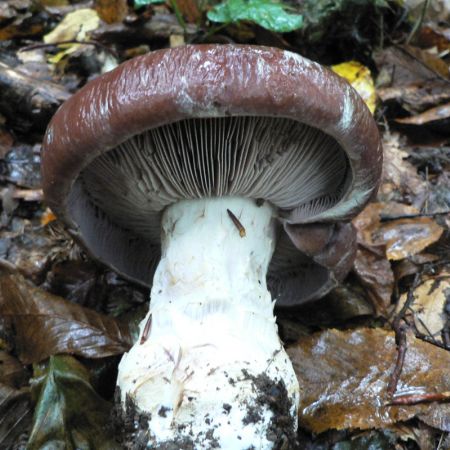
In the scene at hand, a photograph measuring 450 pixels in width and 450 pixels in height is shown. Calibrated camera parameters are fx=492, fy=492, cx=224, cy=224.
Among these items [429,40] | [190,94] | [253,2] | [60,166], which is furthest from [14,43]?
[429,40]

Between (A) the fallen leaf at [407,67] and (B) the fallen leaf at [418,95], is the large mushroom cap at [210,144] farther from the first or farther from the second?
(A) the fallen leaf at [407,67]

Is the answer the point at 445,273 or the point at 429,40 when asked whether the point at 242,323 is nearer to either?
the point at 445,273

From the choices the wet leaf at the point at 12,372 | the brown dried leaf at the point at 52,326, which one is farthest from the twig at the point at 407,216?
the wet leaf at the point at 12,372

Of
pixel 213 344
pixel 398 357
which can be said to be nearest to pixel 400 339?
pixel 398 357

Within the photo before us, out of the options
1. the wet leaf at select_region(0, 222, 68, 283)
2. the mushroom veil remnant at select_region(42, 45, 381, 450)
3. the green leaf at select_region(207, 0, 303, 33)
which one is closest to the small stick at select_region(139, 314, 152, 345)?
the mushroom veil remnant at select_region(42, 45, 381, 450)

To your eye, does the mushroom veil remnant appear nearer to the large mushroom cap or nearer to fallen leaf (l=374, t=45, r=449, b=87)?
the large mushroom cap

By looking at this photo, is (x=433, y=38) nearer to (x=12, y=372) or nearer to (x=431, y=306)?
(x=431, y=306)
